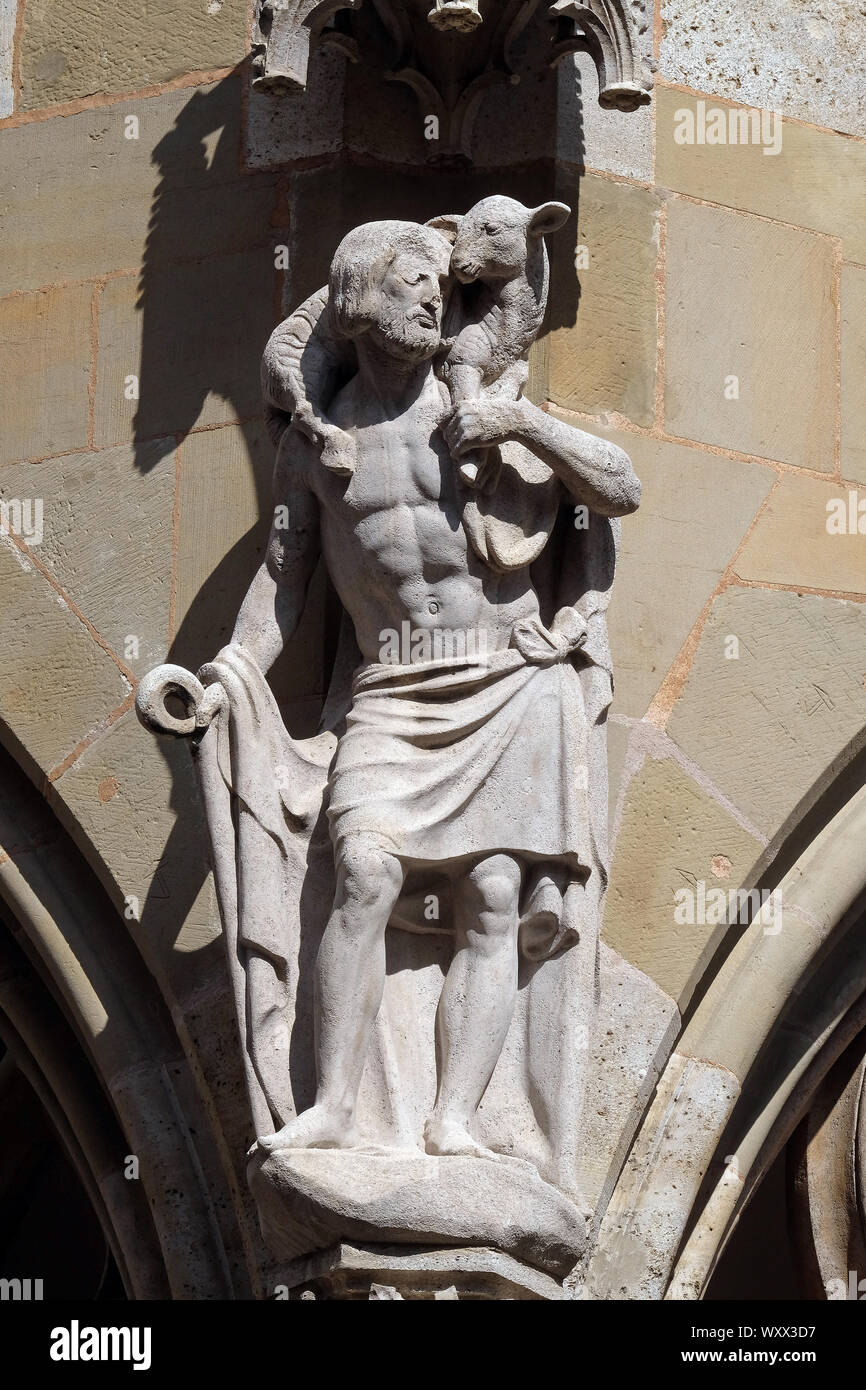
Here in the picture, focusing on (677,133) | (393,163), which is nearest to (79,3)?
(393,163)

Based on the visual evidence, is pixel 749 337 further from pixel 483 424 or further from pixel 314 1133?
pixel 314 1133

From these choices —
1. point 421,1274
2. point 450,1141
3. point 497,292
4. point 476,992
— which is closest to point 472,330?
point 497,292

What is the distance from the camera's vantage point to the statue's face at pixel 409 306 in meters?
5.26

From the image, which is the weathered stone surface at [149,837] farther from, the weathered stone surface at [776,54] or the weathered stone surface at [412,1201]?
the weathered stone surface at [776,54]

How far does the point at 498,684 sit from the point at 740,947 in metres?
0.82

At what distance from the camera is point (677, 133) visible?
20.0 feet

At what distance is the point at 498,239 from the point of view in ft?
17.5

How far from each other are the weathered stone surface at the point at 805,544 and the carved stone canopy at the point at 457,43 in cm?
83

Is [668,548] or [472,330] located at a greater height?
[472,330]

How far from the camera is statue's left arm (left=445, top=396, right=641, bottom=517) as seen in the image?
5.21 m

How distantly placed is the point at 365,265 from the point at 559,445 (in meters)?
0.45
